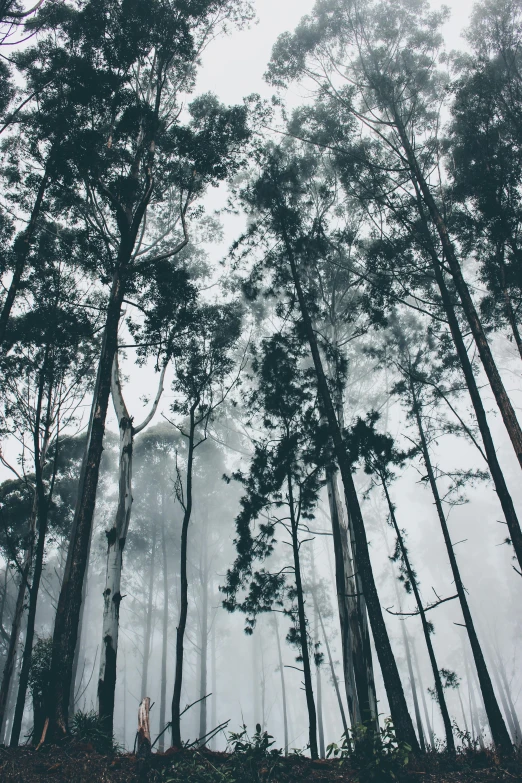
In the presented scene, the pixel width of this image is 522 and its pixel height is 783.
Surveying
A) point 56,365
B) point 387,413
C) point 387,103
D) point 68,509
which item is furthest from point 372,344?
point 68,509

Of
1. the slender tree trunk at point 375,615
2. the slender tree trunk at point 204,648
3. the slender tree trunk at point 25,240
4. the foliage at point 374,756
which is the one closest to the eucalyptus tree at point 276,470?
the slender tree trunk at point 375,615

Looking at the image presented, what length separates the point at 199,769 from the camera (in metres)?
4.46

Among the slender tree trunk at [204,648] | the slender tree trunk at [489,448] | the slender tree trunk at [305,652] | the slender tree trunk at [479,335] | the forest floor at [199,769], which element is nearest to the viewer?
the forest floor at [199,769]

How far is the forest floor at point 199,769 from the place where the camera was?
4.34 meters

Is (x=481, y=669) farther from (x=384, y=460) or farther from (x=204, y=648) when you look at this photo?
(x=204, y=648)

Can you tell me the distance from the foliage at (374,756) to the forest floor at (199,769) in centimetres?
3

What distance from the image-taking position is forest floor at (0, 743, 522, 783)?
171 inches

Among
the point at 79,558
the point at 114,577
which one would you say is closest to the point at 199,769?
the point at 79,558

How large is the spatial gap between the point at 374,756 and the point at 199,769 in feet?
6.45

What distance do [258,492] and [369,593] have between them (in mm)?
4575

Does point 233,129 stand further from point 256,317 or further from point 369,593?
point 369,593

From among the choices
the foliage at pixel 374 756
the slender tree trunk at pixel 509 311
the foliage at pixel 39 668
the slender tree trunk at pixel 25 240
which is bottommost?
the foliage at pixel 374 756

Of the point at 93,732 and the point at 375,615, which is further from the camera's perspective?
the point at 375,615

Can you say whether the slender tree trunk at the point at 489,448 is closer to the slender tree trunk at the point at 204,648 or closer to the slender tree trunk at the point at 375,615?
the slender tree trunk at the point at 375,615
